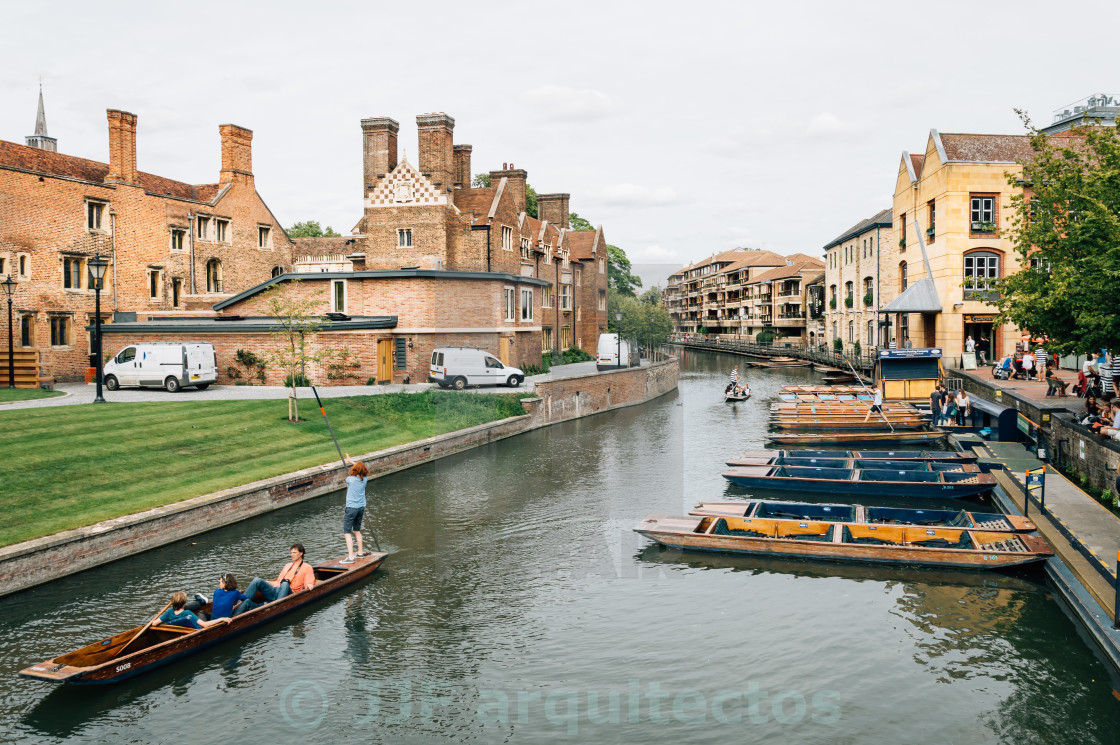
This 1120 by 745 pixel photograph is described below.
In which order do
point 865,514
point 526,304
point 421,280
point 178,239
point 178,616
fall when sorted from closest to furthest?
point 178,616
point 865,514
point 421,280
point 178,239
point 526,304

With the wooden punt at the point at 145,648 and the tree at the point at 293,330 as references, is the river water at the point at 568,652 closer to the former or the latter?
the wooden punt at the point at 145,648

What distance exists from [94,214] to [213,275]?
8576 millimetres

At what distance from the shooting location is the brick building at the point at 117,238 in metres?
34.9

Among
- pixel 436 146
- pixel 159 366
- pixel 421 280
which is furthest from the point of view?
pixel 436 146

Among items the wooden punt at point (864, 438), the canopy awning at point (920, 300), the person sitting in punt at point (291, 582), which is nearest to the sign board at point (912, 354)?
the canopy awning at point (920, 300)

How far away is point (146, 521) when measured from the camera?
16203mm

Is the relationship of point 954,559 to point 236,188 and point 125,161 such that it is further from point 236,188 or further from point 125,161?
point 236,188

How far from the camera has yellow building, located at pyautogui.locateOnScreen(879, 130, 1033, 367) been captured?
41188 millimetres

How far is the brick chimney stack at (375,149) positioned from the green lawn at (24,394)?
2117 cm

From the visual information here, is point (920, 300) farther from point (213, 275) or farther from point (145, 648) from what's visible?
point (145, 648)

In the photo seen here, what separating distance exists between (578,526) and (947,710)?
33.3 ft

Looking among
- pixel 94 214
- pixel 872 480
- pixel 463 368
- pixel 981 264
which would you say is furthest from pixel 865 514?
pixel 94 214

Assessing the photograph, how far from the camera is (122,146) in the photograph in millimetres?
39375

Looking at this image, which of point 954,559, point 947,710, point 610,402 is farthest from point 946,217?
point 947,710
